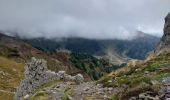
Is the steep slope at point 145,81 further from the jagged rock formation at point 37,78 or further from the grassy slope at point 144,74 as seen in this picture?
the jagged rock formation at point 37,78

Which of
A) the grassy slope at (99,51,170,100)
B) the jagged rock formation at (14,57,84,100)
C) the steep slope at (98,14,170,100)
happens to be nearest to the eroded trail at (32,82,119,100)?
the steep slope at (98,14,170,100)

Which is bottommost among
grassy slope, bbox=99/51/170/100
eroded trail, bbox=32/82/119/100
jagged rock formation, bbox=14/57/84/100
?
eroded trail, bbox=32/82/119/100

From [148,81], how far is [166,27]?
31.8 m

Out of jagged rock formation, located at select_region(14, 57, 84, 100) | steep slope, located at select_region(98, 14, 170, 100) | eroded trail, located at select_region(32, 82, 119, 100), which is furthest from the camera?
jagged rock formation, located at select_region(14, 57, 84, 100)

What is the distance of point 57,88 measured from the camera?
40.2m

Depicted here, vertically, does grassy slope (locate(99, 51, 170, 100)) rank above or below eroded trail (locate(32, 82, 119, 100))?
above

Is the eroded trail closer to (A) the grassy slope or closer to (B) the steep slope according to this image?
(B) the steep slope

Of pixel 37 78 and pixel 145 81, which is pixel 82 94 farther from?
pixel 37 78

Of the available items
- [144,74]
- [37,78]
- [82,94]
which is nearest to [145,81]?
[144,74]

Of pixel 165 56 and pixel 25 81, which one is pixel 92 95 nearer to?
pixel 165 56

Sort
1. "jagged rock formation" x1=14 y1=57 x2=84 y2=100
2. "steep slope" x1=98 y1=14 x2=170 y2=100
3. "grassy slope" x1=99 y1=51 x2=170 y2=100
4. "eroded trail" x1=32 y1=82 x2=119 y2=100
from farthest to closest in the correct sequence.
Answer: "jagged rock formation" x1=14 y1=57 x2=84 y2=100
"eroded trail" x1=32 y1=82 x2=119 y2=100
"grassy slope" x1=99 y1=51 x2=170 y2=100
"steep slope" x1=98 y1=14 x2=170 y2=100

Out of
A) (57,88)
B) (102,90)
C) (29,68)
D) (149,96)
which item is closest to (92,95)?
(102,90)

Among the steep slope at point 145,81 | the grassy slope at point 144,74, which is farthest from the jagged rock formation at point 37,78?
the grassy slope at point 144,74

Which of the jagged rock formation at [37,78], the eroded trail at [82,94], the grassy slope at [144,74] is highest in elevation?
the jagged rock formation at [37,78]
